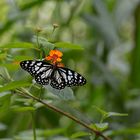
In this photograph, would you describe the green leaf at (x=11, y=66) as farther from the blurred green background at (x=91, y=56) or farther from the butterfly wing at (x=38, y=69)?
the blurred green background at (x=91, y=56)

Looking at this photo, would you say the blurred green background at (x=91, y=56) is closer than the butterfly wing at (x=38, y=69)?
No

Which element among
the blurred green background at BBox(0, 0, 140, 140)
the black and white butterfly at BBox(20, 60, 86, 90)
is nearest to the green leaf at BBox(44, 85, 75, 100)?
the black and white butterfly at BBox(20, 60, 86, 90)

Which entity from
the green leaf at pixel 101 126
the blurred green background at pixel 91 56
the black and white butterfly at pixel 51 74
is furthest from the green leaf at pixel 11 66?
the blurred green background at pixel 91 56

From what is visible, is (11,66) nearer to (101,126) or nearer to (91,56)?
(101,126)

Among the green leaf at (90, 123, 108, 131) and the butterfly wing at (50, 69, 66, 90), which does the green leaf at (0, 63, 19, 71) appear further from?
the green leaf at (90, 123, 108, 131)

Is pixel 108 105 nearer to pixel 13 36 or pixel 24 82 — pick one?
pixel 13 36

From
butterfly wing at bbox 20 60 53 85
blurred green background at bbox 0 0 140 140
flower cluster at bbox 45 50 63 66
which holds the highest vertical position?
flower cluster at bbox 45 50 63 66

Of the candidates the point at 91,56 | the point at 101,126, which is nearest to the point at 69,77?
the point at 101,126
